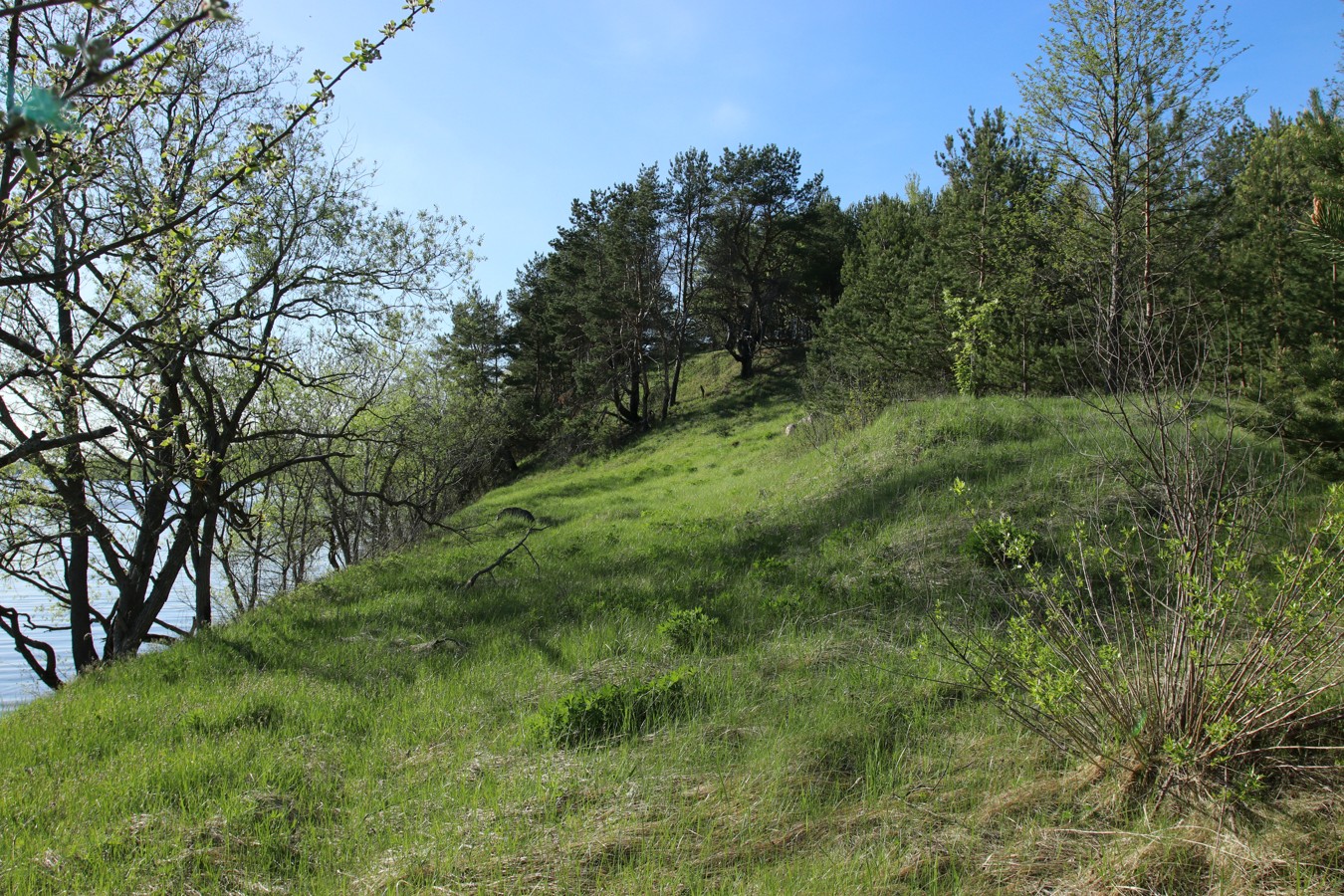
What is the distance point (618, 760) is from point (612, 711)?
0.59 m

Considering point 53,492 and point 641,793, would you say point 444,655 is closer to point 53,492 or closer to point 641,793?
point 641,793

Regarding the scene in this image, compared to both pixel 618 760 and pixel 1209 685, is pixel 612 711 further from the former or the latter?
pixel 1209 685

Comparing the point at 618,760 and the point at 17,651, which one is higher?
the point at 17,651

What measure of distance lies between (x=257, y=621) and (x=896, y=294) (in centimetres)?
2313

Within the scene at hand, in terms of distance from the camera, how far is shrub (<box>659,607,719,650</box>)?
6250mm

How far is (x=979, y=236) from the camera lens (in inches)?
784

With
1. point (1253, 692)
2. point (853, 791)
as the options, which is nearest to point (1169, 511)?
point (1253, 692)

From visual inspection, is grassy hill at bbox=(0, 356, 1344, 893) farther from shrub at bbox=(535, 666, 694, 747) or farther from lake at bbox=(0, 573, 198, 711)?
lake at bbox=(0, 573, 198, 711)

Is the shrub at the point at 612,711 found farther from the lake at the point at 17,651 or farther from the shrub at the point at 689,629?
the lake at the point at 17,651

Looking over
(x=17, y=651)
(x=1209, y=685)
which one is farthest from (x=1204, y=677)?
(x=17, y=651)

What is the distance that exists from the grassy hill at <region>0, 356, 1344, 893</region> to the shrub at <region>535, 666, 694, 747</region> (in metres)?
0.02

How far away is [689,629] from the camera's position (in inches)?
250

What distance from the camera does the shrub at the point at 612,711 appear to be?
4.50 m

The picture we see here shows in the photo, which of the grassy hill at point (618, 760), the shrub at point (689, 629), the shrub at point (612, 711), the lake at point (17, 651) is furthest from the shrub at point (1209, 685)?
the lake at point (17, 651)
